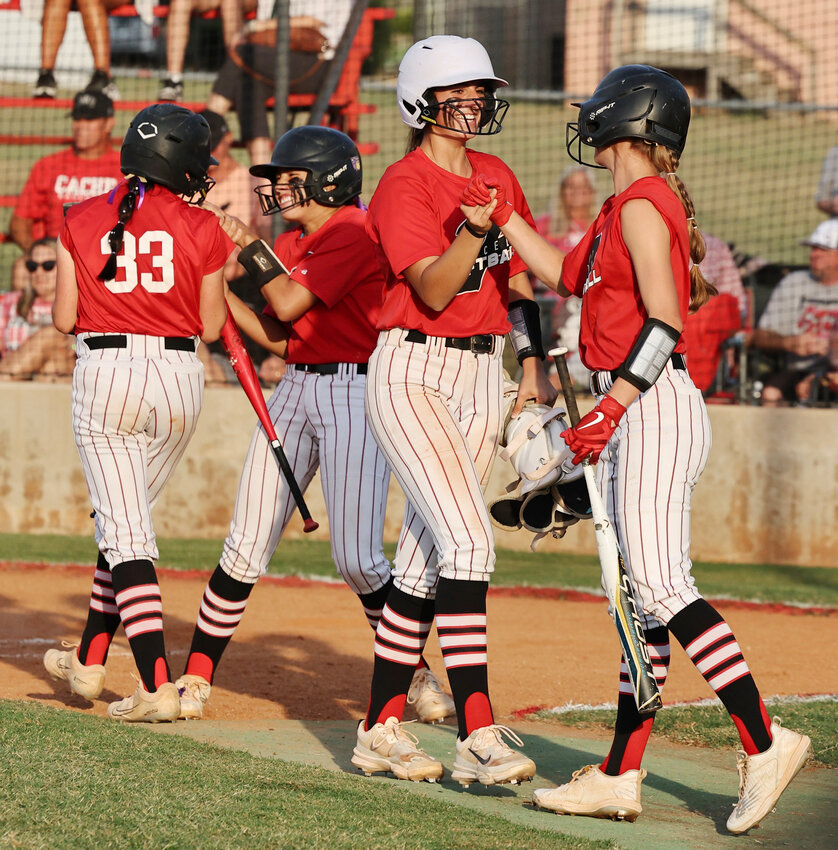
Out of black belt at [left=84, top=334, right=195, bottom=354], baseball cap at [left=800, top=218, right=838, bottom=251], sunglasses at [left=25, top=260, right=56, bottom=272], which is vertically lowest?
black belt at [left=84, top=334, right=195, bottom=354]

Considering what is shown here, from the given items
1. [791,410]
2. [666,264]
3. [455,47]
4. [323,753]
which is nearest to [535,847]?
[323,753]

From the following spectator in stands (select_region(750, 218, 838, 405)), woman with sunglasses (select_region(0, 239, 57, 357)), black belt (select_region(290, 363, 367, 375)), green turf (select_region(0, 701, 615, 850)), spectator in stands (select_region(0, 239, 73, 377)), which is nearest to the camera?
green turf (select_region(0, 701, 615, 850))

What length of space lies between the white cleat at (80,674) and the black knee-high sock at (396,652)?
1.31m

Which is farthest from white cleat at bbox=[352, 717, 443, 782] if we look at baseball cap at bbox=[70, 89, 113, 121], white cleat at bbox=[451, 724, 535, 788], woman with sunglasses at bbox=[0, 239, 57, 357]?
baseball cap at bbox=[70, 89, 113, 121]

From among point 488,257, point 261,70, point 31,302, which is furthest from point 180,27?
point 488,257

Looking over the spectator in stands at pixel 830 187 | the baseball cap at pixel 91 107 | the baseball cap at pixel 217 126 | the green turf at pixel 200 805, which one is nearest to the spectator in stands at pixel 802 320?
the spectator in stands at pixel 830 187

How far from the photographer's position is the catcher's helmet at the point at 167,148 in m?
4.71

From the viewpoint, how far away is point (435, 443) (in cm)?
386

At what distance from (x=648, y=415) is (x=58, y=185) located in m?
8.97

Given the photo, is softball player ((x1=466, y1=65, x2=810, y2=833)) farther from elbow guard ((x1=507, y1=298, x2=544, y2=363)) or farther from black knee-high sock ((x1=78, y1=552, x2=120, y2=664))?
black knee-high sock ((x1=78, y1=552, x2=120, y2=664))

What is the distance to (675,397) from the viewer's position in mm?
3588

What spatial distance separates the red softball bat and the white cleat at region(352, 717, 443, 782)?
44.3 inches

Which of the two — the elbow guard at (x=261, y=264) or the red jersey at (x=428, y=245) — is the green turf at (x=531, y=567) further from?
the red jersey at (x=428, y=245)

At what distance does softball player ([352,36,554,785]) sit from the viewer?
12.4ft
